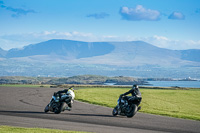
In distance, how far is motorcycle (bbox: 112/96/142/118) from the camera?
21.9 m

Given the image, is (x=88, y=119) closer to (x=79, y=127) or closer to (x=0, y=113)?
(x=79, y=127)

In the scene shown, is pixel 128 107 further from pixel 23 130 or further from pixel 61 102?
pixel 23 130

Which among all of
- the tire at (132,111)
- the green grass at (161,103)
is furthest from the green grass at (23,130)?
the green grass at (161,103)

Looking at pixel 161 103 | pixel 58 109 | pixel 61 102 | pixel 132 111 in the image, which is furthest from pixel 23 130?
pixel 161 103

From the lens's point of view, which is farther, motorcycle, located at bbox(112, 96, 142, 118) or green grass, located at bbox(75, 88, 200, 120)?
green grass, located at bbox(75, 88, 200, 120)

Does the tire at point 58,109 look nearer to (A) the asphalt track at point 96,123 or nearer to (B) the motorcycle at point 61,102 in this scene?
(B) the motorcycle at point 61,102

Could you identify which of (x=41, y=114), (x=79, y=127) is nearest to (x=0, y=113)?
(x=41, y=114)

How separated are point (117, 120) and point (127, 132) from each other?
4415 mm

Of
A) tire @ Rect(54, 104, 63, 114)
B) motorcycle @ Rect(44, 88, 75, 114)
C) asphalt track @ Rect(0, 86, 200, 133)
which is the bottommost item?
asphalt track @ Rect(0, 86, 200, 133)

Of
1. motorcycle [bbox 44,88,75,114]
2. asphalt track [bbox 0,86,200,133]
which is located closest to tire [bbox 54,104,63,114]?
motorcycle [bbox 44,88,75,114]

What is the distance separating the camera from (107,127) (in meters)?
18.0

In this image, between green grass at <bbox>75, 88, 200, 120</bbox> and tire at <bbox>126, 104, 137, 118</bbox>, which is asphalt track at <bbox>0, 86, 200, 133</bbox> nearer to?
tire at <bbox>126, 104, 137, 118</bbox>

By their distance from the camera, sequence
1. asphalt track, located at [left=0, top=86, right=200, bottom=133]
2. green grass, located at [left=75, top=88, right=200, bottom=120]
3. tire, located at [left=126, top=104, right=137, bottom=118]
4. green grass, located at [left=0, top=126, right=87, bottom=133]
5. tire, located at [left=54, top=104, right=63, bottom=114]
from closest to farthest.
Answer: green grass, located at [left=0, top=126, right=87, bottom=133]
asphalt track, located at [left=0, top=86, right=200, bottom=133]
tire, located at [left=126, top=104, right=137, bottom=118]
tire, located at [left=54, top=104, right=63, bottom=114]
green grass, located at [left=75, top=88, right=200, bottom=120]

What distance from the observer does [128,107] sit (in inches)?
877
